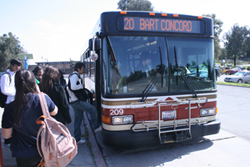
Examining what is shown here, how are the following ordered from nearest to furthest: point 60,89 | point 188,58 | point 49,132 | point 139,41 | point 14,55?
1. point 49,132
2. point 60,89
3. point 139,41
4. point 188,58
5. point 14,55

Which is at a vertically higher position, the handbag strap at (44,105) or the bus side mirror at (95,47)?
the bus side mirror at (95,47)

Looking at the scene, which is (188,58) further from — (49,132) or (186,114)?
(49,132)

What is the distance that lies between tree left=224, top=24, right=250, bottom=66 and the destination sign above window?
3120 inches

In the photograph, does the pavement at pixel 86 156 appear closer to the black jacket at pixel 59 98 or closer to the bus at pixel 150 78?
the bus at pixel 150 78

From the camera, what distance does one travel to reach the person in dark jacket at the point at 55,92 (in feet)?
12.0

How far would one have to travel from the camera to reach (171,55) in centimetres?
403

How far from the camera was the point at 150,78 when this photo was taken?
12.9 feet

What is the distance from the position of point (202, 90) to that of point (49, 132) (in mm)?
3315

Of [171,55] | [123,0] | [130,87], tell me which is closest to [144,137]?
[130,87]

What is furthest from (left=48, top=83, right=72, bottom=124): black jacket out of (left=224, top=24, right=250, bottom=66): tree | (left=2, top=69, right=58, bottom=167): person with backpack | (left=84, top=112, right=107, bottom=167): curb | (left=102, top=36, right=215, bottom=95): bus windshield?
(left=224, top=24, right=250, bottom=66): tree

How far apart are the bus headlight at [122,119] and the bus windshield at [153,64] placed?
0.47 metres

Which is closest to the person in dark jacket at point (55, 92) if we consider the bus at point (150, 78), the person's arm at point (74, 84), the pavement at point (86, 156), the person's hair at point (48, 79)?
the person's hair at point (48, 79)

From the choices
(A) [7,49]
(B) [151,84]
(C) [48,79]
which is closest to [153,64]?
(B) [151,84]

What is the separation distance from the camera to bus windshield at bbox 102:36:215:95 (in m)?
3.82
